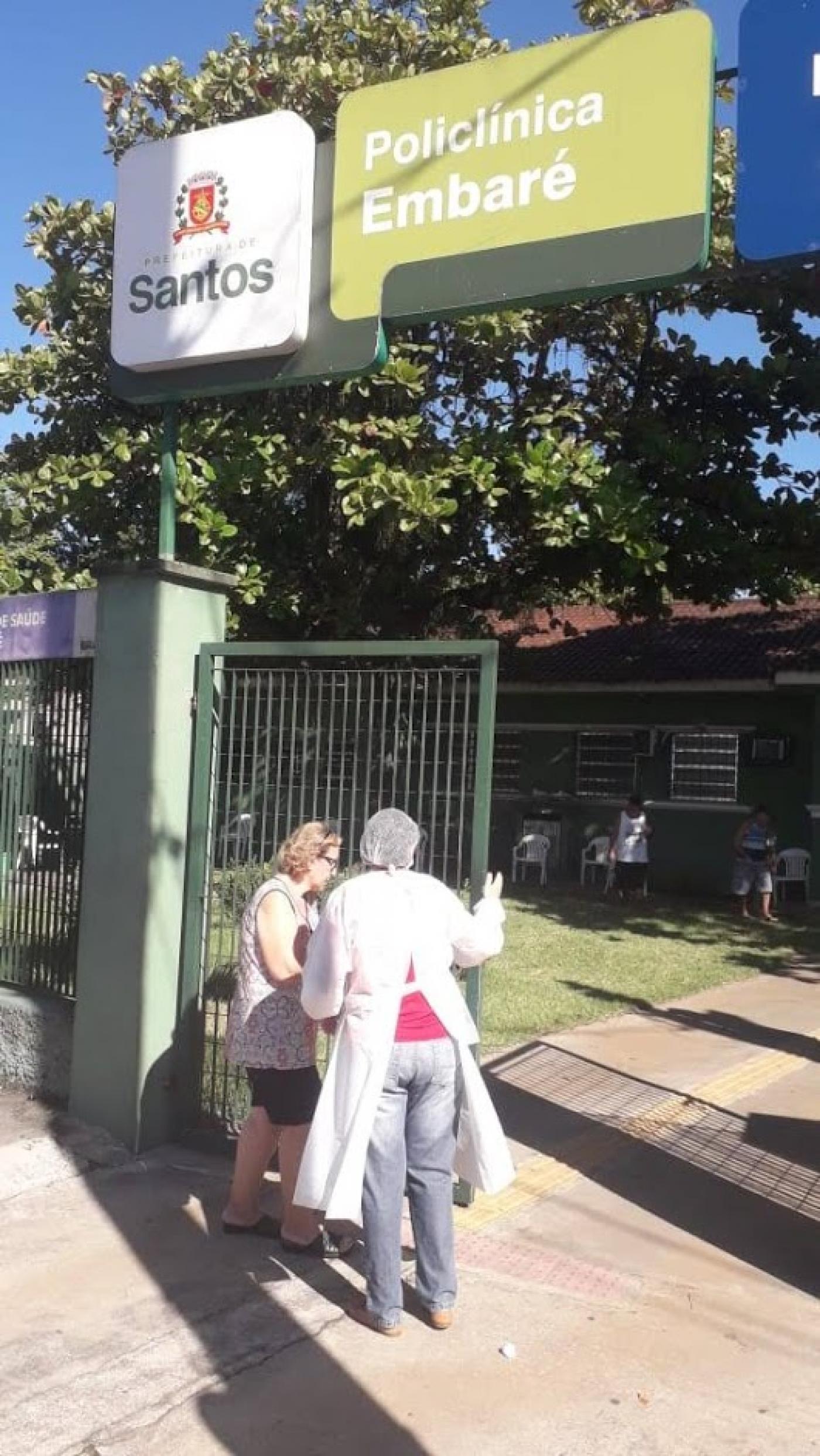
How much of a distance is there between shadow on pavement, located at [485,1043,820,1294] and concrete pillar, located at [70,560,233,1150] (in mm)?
1846

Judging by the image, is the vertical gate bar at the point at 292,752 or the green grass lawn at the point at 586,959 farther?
the green grass lawn at the point at 586,959

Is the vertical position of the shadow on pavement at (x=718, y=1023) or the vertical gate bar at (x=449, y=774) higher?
the vertical gate bar at (x=449, y=774)

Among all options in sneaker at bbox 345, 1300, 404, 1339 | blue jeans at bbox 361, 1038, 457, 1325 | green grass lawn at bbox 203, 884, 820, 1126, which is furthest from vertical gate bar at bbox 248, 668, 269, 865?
sneaker at bbox 345, 1300, 404, 1339

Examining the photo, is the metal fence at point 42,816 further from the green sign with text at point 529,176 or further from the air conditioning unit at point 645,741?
the air conditioning unit at point 645,741

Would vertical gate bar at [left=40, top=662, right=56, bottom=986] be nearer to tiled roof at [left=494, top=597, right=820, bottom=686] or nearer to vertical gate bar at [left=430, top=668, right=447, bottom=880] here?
vertical gate bar at [left=430, top=668, right=447, bottom=880]

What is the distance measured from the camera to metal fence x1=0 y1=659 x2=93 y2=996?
615 cm

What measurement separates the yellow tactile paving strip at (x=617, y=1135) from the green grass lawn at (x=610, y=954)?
1397 millimetres

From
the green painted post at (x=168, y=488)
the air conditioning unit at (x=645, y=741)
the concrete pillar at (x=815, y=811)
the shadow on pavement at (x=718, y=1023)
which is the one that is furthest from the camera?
the air conditioning unit at (x=645, y=741)

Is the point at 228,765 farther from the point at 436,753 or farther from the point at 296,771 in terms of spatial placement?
the point at 436,753

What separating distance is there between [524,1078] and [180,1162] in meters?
2.46

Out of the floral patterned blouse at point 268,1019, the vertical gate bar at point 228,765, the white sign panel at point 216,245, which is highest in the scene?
the white sign panel at point 216,245

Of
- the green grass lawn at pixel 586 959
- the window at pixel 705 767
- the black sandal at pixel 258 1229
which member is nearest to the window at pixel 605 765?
the window at pixel 705 767

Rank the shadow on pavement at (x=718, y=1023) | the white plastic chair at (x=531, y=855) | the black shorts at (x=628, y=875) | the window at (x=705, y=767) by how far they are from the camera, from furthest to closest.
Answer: the white plastic chair at (x=531, y=855) < the window at (x=705, y=767) < the black shorts at (x=628, y=875) < the shadow on pavement at (x=718, y=1023)

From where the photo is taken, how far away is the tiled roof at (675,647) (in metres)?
17.7
